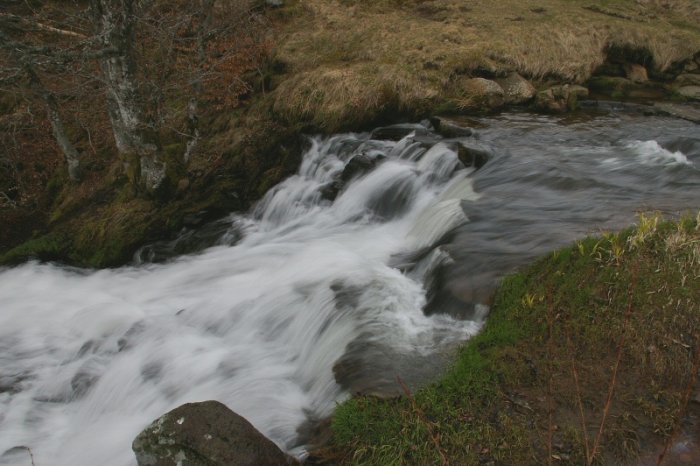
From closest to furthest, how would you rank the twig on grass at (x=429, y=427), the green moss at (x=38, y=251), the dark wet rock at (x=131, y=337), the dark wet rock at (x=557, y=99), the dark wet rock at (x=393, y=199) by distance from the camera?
1. the twig on grass at (x=429, y=427)
2. the dark wet rock at (x=131, y=337)
3. the dark wet rock at (x=393, y=199)
4. the green moss at (x=38, y=251)
5. the dark wet rock at (x=557, y=99)

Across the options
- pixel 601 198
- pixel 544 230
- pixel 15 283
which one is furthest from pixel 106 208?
pixel 601 198

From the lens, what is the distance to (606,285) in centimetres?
457

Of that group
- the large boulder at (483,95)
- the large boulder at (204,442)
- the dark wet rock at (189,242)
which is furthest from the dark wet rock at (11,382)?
the large boulder at (483,95)

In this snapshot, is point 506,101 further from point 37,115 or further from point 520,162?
point 37,115

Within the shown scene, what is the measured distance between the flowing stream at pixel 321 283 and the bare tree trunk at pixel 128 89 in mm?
1604

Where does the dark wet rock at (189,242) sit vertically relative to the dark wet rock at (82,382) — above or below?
below

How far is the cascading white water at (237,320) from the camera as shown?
515 cm

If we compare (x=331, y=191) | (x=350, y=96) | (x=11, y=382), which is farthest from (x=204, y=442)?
(x=350, y=96)

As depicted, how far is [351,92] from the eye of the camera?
1145 centimetres

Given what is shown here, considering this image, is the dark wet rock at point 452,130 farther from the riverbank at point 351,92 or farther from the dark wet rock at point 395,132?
the riverbank at point 351,92

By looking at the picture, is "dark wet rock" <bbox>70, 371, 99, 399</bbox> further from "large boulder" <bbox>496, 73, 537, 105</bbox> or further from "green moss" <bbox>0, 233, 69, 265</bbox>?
"large boulder" <bbox>496, 73, 537, 105</bbox>

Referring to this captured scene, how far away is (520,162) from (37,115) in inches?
510

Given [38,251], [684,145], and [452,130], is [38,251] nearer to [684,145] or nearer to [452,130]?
[452,130]

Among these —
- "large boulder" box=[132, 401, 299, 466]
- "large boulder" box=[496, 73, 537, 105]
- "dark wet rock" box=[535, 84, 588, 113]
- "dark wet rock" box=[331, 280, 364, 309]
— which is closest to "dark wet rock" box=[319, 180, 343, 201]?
"dark wet rock" box=[331, 280, 364, 309]
